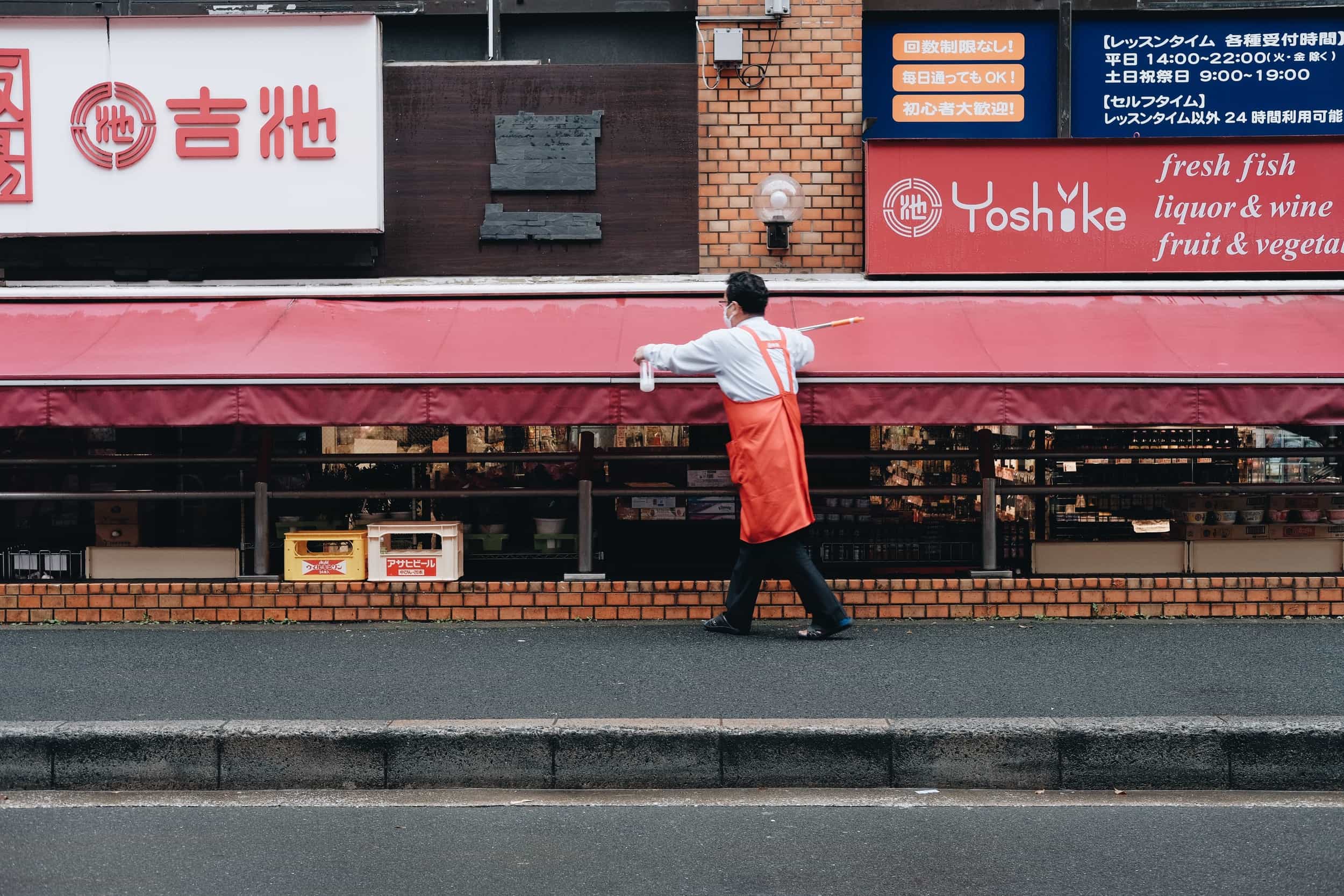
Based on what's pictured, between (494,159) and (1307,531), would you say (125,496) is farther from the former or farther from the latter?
(1307,531)

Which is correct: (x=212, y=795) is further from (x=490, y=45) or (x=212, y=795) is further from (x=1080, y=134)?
(x=1080, y=134)

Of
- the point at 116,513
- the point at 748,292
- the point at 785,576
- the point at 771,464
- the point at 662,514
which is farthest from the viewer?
the point at 662,514

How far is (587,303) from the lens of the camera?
8.64m

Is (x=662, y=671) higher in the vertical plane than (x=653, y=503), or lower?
lower

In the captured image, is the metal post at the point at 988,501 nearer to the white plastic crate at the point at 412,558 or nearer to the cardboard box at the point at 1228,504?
the cardboard box at the point at 1228,504

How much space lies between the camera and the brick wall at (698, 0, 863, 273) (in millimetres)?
9211

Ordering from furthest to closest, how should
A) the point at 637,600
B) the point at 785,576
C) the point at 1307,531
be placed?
the point at 1307,531
the point at 637,600
the point at 785,576

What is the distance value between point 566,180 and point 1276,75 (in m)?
5.66

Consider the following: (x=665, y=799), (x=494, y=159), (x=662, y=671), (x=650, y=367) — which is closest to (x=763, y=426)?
(x=650, y=367)

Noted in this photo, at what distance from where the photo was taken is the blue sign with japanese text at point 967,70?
9.57 meters

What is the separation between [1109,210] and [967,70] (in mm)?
1676

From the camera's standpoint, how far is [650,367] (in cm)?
732

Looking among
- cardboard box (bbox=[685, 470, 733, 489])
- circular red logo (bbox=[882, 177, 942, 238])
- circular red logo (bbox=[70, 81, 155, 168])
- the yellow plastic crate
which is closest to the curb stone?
the yellow plastic crate

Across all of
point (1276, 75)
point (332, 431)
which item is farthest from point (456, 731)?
point (1276, 75)
